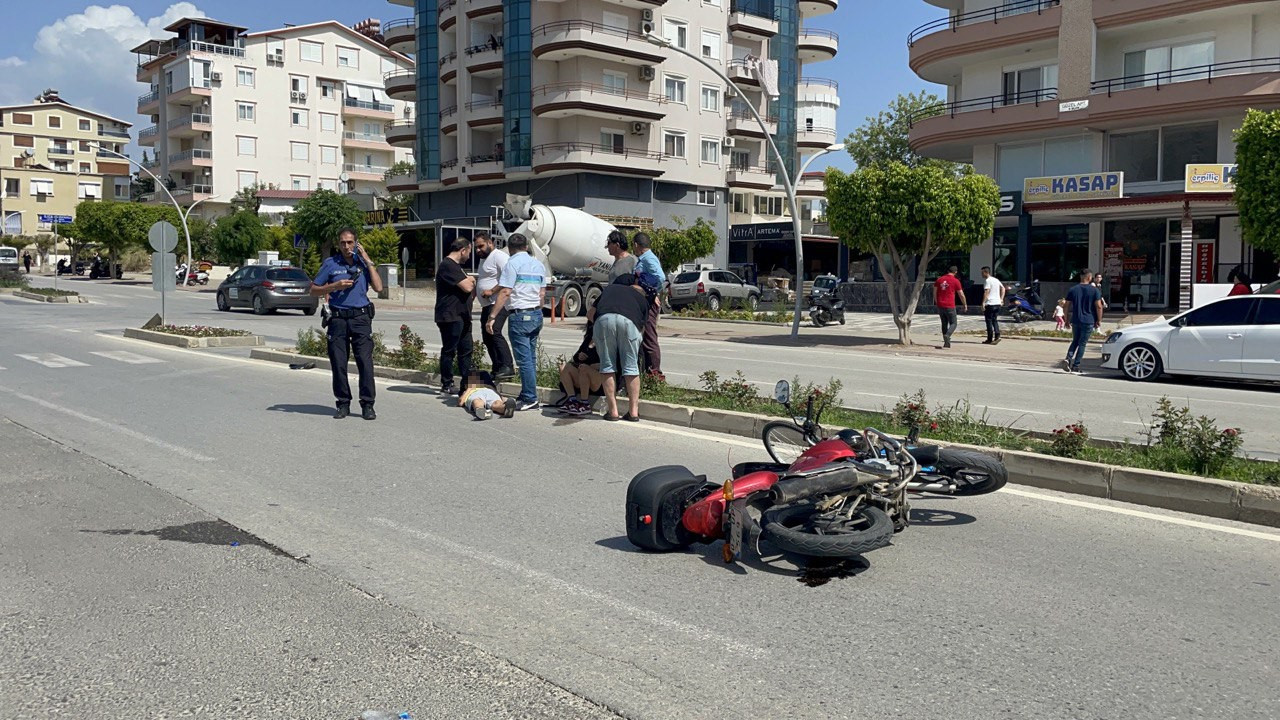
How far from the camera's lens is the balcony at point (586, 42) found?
5088 cm

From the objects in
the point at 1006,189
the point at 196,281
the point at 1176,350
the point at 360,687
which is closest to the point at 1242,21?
the point at 1006,189

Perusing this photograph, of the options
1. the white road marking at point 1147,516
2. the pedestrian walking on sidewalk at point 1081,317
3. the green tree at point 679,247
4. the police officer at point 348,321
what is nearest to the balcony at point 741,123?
the green tree at point 679,247

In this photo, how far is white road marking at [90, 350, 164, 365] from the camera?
55.4ft

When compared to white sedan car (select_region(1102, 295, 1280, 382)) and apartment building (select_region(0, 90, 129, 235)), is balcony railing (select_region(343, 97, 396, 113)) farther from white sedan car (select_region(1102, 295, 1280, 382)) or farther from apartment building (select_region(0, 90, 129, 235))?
white sedan car (select_region(1102, 295, 1280, 382))

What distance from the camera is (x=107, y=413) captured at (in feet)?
36.7

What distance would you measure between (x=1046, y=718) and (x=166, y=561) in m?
4.44

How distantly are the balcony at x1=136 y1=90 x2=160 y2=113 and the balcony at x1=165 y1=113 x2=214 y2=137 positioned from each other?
5242 millimetres

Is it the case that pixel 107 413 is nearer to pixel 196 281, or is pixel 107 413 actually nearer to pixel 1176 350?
pixel 1176 350

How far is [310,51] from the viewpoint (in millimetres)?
84000

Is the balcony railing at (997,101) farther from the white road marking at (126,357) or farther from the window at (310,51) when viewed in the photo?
the window at (310,51)

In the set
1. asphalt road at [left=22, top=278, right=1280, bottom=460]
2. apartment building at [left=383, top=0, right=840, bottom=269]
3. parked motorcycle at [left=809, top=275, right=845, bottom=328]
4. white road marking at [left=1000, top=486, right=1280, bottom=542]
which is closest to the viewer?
white road marking at [left=1000, top=486, right=1280, bottom=542]

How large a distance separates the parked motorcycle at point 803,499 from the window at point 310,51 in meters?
85.7

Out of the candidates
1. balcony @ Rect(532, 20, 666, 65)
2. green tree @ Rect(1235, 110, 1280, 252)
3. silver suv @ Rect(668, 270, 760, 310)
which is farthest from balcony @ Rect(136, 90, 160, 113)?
green tree @ Rect(1235, 110, 1280, 252)

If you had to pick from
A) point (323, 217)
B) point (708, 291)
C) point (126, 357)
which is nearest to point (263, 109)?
point (323, 217)
